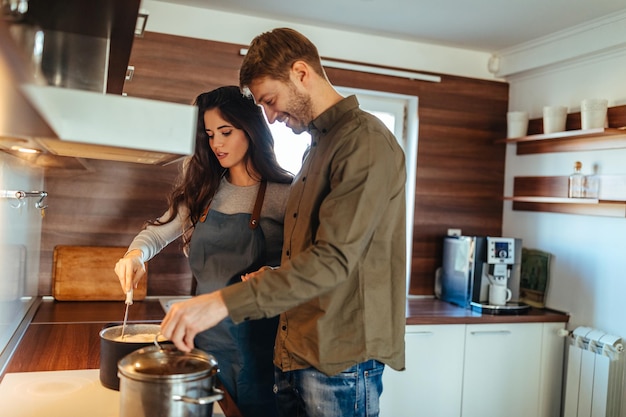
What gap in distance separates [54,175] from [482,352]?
209 centimetres

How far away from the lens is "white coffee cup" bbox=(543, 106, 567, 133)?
294 cm

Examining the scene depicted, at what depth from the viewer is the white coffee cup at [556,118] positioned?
2.94 m

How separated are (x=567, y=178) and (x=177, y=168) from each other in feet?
6.18

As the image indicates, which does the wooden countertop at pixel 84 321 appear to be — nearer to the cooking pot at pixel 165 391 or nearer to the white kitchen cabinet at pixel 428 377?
the white kitchen cabinet at pixel 428 377

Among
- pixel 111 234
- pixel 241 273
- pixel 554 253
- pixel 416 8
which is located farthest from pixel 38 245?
pixel 554 253

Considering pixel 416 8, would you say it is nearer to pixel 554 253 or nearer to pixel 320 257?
pixel 554 253

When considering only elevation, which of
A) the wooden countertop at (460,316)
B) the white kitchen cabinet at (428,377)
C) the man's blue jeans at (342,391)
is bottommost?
the white kitchen cabinet at (428,377)

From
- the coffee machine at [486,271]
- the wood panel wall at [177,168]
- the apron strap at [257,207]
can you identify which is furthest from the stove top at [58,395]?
the coffee machine at [486,271]

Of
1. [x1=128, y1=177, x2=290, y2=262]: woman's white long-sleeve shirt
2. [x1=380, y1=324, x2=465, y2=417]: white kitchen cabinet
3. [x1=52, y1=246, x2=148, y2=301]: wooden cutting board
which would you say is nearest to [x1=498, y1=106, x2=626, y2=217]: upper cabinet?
[x1=380, y1=324, x2=465, y2=417]: white kitchen cabinet

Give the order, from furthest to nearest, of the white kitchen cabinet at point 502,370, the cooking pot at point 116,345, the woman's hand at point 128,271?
the white kitchen cabinet at point 502,370 < the woman's hand at point 128,271 < the cooking pot at point 116,345

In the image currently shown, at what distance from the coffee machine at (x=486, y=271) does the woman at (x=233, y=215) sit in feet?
4.96

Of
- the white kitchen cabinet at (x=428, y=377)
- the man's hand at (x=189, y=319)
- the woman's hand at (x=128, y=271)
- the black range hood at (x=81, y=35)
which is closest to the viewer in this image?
the black range hood at (x=81, y=35)

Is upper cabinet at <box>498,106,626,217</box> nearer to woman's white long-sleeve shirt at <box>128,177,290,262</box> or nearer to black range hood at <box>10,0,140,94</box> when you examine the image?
woman's white long-sleeve shirt at <box>128,177,290,262</box>

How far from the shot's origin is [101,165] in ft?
9.07
